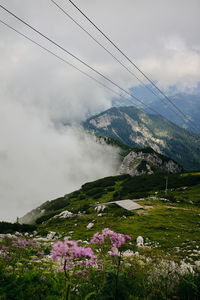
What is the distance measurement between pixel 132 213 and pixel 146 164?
122526 millimetres

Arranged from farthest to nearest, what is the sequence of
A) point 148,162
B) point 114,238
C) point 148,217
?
point 148,162 → point 148,217 → point 114,238

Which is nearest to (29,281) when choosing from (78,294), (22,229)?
(78,294)

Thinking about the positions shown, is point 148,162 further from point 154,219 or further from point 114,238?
point 114,238

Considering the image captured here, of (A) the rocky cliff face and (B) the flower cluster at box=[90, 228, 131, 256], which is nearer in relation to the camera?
(B) the flower cluster at box=[90, 228, 131, 256]

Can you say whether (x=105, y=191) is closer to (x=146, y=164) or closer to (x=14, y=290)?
(x=146, y=164)

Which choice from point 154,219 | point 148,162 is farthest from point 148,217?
point 148,162

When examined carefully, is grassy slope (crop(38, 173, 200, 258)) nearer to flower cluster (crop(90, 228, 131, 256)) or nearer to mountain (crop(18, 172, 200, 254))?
mountain (crop(18, 172, 200, 254))

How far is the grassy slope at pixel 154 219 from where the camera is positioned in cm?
2114

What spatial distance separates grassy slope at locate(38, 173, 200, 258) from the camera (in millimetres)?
21141

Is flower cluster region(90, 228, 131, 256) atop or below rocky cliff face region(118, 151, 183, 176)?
below

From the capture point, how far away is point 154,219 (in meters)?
32.5

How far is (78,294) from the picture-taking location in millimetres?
3572

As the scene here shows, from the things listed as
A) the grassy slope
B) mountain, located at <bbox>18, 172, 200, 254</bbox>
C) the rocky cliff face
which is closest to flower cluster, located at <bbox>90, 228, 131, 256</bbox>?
the grassy slope

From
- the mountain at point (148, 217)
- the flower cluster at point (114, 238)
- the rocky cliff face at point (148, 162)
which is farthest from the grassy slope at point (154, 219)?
the rocky cliff face at point (148, 162)
